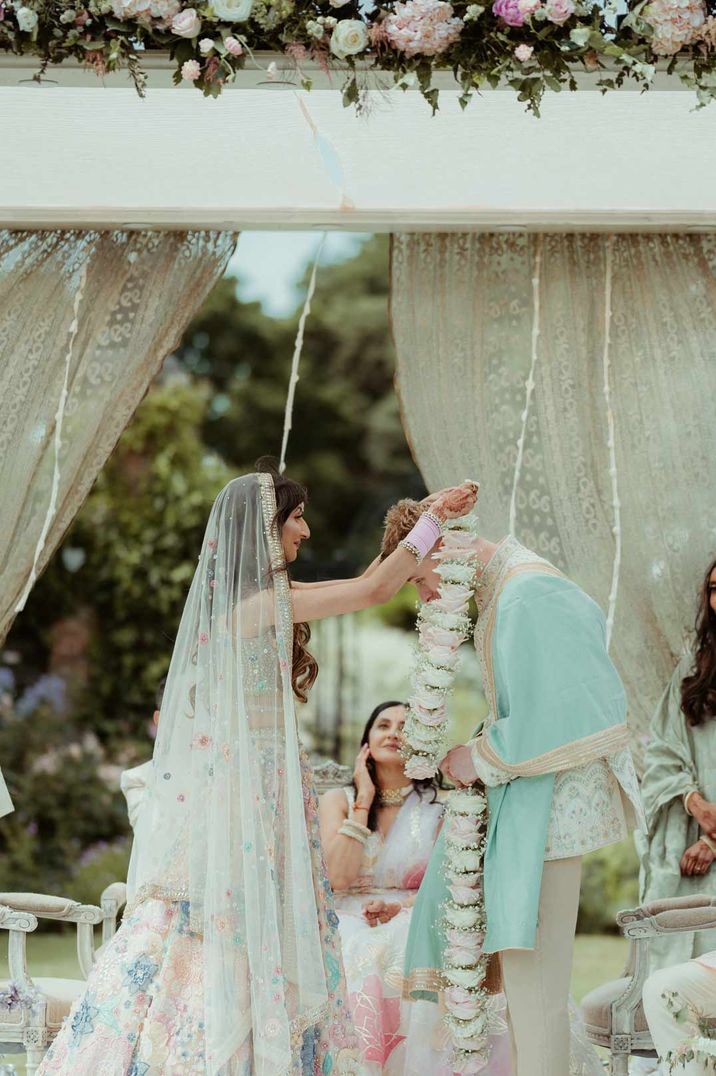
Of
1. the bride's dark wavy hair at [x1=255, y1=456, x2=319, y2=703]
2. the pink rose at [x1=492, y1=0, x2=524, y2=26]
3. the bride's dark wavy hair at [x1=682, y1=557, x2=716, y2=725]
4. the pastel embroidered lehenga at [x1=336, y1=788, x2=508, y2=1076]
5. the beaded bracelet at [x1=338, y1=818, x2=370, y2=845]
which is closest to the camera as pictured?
the pink rose at [x1=492, y1=0, x2=524, y2=26]

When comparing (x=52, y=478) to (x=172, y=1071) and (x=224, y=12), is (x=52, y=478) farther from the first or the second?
(x=172, y=1071)

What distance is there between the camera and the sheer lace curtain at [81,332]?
5.07m

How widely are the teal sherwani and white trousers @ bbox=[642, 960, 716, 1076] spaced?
402 millimetres

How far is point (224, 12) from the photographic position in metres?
3.54

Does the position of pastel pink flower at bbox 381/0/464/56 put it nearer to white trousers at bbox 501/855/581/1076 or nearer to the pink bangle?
the pink bangle

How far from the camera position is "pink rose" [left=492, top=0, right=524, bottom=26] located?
3520 mm

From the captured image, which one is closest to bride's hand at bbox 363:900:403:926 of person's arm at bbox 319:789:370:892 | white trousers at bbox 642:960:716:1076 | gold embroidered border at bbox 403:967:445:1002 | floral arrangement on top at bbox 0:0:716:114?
person's arm at bbox 319:789:370:892

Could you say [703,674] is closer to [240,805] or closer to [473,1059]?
[473,1059]

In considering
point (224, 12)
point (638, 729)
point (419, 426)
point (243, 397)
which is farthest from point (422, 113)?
point (243, 397)

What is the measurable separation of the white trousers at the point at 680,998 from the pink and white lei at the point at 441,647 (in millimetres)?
823

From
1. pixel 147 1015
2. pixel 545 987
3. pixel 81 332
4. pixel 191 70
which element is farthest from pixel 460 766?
pixel 81 332

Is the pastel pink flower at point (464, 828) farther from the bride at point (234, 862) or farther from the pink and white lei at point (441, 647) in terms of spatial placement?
the bride at point (234, 862)

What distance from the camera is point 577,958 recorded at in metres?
9.62

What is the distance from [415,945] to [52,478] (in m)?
2.13
